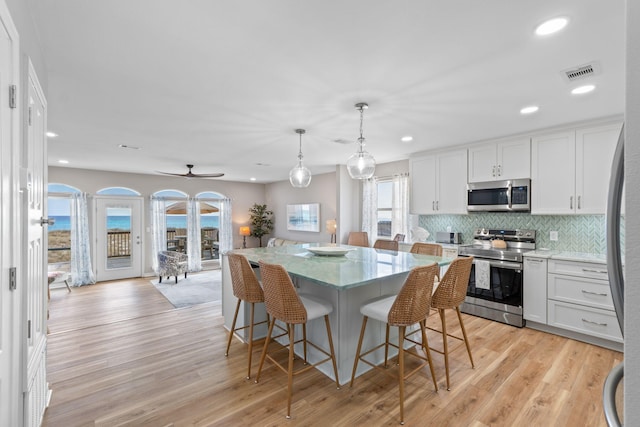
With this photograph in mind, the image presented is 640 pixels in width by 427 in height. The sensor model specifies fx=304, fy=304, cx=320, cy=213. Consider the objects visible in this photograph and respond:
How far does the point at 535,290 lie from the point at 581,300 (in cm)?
42

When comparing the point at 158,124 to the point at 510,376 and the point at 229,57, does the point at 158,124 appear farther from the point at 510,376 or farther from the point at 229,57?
the point at 510,376

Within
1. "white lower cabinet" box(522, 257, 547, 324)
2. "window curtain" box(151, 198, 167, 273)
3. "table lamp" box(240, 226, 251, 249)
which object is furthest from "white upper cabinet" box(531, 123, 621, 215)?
"window curtain" box(151, 198, 167, 273)

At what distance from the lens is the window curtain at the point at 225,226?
8.35m

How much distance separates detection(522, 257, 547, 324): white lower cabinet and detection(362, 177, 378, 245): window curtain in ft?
9.24

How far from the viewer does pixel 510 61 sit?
6.83 ft

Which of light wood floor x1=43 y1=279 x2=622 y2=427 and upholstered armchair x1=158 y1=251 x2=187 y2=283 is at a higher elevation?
upholstered armchair x1=158 y1=251 x2=187 y2=283

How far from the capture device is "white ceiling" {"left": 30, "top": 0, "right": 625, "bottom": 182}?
1.62 meters

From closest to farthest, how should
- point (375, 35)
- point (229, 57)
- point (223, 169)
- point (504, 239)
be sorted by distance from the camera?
point (375, 35) < point (229, 57) < point (504, 239) < point (223, 169)

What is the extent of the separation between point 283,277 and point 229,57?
1551 mm

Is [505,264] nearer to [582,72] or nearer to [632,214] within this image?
[582,72]

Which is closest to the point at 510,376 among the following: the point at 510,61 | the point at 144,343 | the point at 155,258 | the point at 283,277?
the point at 283,277

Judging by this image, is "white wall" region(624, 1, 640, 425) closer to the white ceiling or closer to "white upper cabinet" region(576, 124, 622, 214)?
the white ceiling

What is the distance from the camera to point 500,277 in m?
3.83

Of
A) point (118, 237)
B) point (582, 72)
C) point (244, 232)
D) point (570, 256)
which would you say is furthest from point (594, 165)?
point (118, 237)
